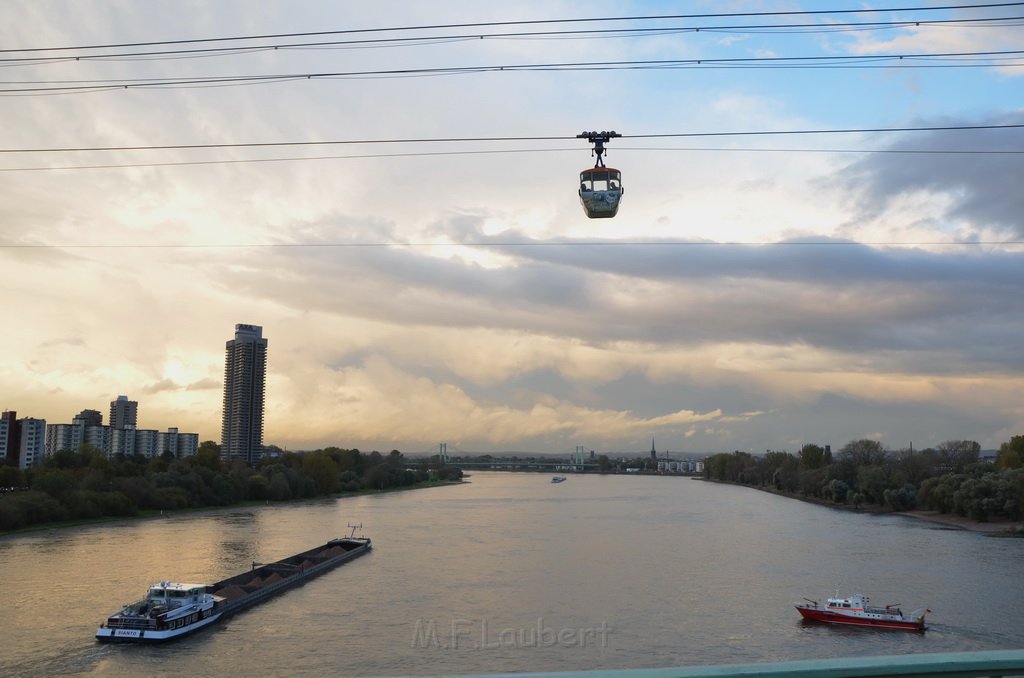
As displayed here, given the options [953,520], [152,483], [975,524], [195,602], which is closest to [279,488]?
[152,483]

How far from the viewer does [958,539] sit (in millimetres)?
28281

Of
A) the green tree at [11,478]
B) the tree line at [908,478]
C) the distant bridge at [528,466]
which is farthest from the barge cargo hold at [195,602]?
the distant bridge at [528,466]

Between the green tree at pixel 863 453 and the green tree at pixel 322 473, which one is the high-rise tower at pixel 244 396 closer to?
the green tree at pixel 322 473

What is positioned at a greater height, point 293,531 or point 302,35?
point 302,35

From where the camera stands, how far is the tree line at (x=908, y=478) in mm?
34000

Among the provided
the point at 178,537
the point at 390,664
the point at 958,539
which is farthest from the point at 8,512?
the point at 958,539

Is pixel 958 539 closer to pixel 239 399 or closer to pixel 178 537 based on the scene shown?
pixel 178 537

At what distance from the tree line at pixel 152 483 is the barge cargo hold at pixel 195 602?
13.2m

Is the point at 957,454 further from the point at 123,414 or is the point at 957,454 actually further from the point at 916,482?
the point at 123,414

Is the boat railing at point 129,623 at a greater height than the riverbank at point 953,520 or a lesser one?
greater

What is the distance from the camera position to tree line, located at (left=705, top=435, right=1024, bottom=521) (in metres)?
34.0

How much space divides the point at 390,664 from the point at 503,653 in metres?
1.78

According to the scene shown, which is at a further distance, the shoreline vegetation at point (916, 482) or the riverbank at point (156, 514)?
the shoreline vegetation at point (916, 482)

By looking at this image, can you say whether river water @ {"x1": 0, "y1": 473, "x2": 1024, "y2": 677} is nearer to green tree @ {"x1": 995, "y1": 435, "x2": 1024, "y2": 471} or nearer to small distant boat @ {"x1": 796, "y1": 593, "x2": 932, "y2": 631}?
small distant boat @ {"x1": 796, "y1": 593, "x2": 932, "y2": 631}
